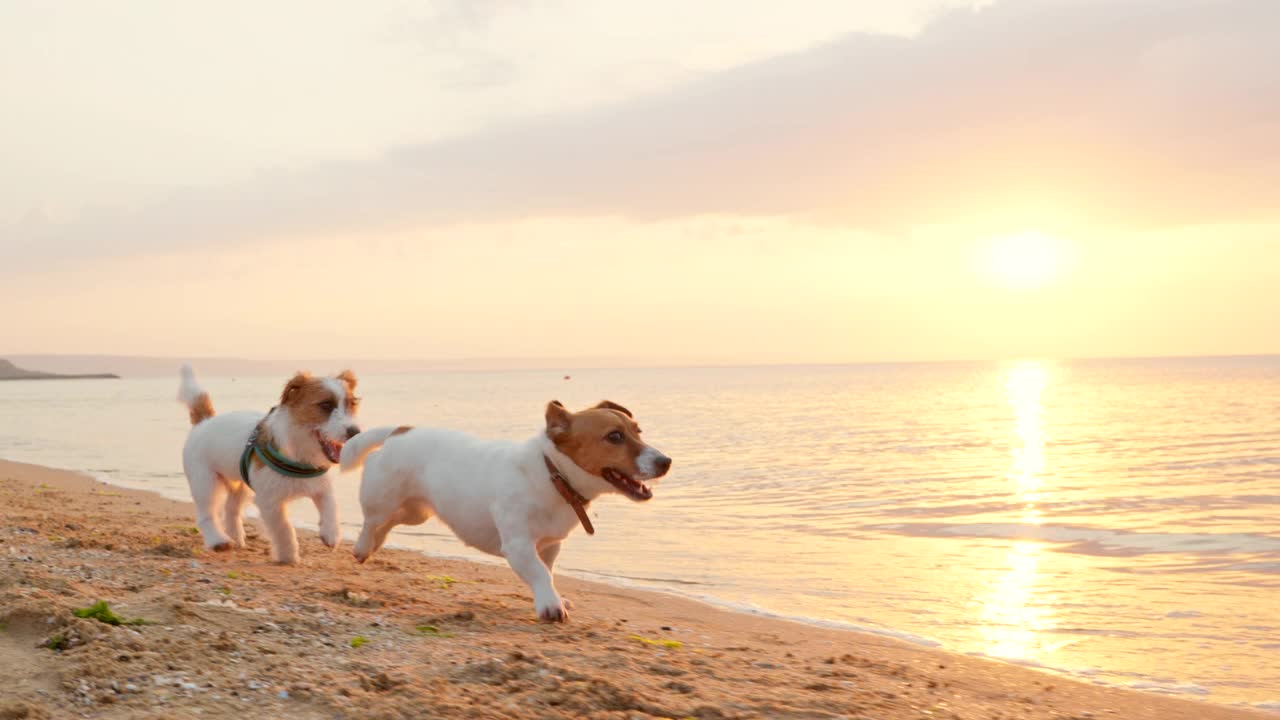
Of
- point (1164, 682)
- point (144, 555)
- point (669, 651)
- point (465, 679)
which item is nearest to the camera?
point (465, 679)

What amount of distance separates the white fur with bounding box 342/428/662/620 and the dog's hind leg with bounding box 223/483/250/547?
1.33 m

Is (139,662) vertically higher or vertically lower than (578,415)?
lower

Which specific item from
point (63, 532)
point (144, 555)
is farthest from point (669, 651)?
point (63, 532)

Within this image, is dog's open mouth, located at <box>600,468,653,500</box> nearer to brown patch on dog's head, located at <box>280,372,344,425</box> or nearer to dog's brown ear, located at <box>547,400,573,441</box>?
dog's brown ear, located at <box>547,400,573,441</box>

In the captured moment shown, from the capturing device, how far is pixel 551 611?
17.7 ft

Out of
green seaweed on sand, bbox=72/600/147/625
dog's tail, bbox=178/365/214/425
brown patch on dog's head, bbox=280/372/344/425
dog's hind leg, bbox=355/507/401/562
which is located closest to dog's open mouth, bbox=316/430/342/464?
brown patch on dog's head, bbox=280/372/344/425

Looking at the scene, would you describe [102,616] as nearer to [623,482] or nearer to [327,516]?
[623,482]

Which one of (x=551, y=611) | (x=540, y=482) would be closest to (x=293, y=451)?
(x=540, y=482)

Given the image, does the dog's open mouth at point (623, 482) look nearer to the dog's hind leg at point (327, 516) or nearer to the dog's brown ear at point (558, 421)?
the dog's brown ear at point (558, 421)

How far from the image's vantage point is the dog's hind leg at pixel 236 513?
7730 mm

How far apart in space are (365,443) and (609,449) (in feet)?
6.87

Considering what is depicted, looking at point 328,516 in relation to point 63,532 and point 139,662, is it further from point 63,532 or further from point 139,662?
point 139,662

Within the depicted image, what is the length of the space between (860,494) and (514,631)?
1031 cm

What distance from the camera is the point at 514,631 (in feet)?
16.8
